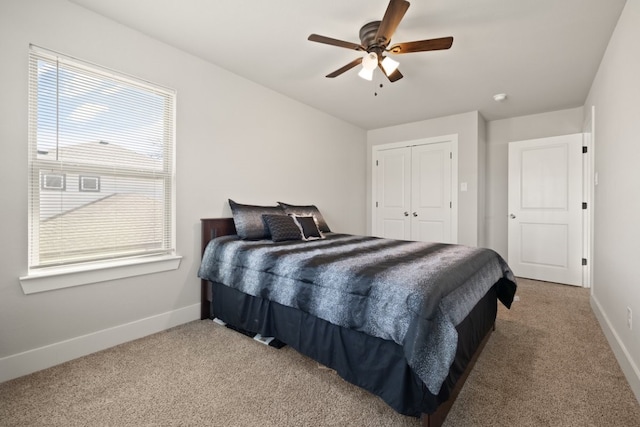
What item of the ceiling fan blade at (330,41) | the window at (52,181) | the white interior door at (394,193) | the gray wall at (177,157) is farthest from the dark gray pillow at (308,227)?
the white interior door at (394,193)

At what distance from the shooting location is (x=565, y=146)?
3877 millimetres

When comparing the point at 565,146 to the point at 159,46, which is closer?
the point at 159,46

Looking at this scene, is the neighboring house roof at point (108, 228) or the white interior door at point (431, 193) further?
the white interior door at point (431, 193)

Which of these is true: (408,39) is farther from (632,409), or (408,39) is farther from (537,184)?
(537,184)

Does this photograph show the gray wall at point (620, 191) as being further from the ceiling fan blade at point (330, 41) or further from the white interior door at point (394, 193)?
the white interior door at point (394, 193)

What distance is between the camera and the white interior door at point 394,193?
4.71 metres

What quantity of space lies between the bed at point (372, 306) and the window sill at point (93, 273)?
34 cm

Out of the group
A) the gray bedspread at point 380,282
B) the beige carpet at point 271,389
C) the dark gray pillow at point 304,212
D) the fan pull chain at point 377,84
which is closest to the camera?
the gray bedspread at point 380,282

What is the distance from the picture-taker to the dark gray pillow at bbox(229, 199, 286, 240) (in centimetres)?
268

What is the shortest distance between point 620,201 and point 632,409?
128 centimetres

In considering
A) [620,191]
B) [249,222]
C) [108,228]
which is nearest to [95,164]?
[108,228]

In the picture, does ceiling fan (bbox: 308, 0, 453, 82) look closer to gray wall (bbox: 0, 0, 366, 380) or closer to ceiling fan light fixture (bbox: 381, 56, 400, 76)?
ceiling fan light fixture (bbox: 381, 56, 400, 76)

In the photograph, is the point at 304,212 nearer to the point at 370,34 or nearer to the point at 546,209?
the point at 370,34

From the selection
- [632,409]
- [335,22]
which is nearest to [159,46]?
[335,22]
